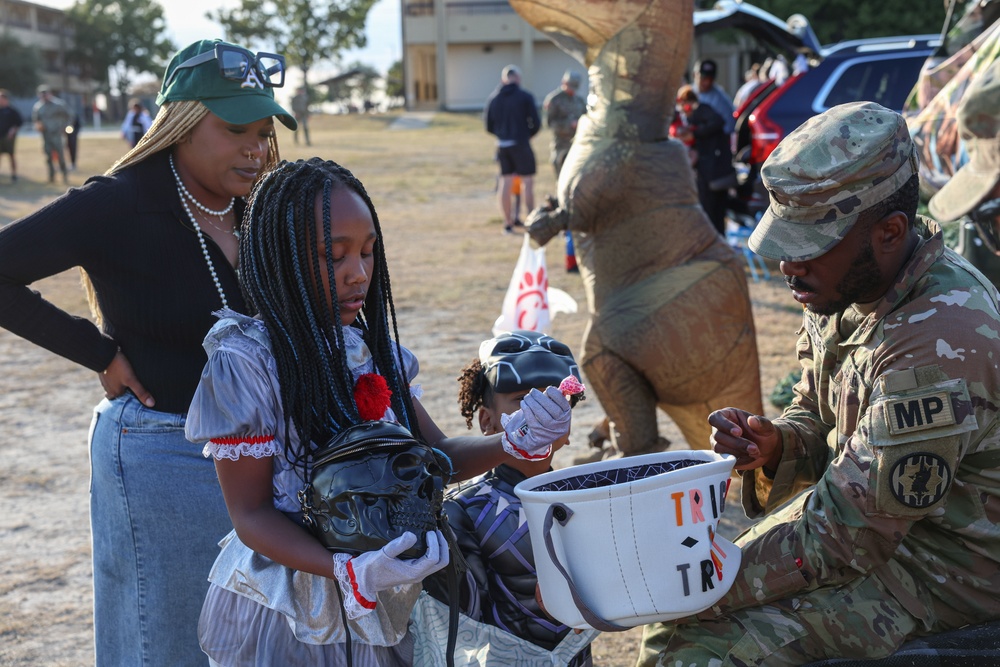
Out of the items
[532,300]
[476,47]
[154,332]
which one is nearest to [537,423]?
[154,332]

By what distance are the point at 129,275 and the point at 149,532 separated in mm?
705

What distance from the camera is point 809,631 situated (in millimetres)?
2330

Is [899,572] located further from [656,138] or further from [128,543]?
[656,138]

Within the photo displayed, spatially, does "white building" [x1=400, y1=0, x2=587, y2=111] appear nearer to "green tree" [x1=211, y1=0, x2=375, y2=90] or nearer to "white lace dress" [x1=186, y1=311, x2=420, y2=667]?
"green tree" [x1=211, y1=0, x2=375, y2=90]

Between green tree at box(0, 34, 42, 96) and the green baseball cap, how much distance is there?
59897 millimetres

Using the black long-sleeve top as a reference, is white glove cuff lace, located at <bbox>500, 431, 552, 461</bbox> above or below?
below

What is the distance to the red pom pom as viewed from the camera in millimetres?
2193

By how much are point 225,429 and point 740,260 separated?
3.13 metres

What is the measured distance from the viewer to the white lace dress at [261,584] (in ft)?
6.68

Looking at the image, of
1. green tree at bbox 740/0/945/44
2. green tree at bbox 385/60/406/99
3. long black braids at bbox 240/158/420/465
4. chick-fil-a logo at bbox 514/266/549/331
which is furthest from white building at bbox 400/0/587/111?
long black braids at bbox 240/158/420/465

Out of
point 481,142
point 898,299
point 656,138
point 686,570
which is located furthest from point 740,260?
point 481,142

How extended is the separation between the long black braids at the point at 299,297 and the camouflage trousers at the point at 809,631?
1.02 metres

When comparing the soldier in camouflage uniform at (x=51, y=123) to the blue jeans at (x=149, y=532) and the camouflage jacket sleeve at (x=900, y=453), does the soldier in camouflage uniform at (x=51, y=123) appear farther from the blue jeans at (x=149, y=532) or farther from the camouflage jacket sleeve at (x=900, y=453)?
the camouflage jacket sleeve at (x=900, y=453)

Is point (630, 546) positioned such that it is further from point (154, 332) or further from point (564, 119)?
point (564, 119)
